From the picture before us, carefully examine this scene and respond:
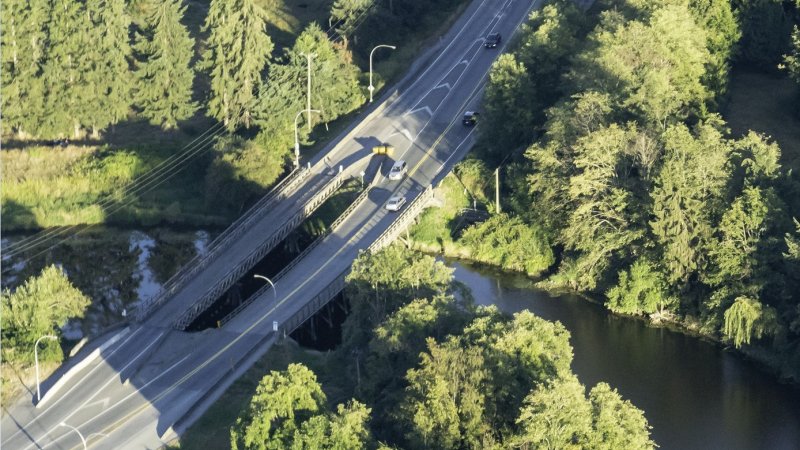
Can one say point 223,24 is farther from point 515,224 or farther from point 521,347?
point 521,347

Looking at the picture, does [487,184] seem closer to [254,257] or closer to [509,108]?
[509,108]

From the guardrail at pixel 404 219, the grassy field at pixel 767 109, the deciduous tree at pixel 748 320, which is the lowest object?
the guardrail at pixel 404 219

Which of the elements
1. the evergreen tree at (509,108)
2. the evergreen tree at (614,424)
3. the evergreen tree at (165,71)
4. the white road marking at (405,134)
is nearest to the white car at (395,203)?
the evergreen tree at (509,108)

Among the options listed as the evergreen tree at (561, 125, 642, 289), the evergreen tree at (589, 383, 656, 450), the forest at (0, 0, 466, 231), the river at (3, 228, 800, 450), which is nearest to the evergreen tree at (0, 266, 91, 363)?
the river at (3, 228, 800, 450)

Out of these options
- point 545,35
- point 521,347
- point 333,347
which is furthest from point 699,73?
point 521,347

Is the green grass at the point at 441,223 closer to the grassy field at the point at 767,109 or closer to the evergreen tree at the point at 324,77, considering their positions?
the evergreen tree at the point at 324,77

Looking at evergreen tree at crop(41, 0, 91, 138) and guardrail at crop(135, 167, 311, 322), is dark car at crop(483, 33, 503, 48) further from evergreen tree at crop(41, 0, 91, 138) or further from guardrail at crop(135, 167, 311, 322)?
evergreen tree at crop(41, 0, 91, 138)
